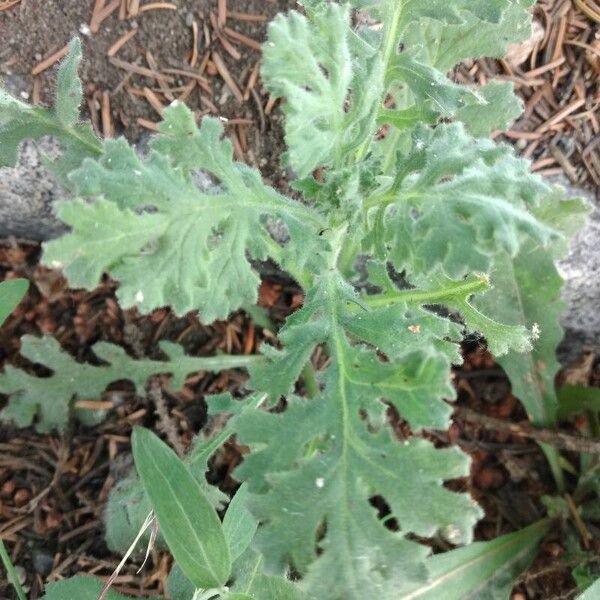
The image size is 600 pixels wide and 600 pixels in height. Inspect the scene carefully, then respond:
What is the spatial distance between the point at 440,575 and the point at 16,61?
1.93 meters

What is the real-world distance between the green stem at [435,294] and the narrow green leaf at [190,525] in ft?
1.88

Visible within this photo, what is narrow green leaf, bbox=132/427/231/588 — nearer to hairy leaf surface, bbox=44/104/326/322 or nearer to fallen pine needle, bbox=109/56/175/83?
hairy leaf surface, bbox=44/104/326/322

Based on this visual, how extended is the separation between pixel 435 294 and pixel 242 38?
1.02 metres

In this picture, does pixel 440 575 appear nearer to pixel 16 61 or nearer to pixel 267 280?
pixel 267 280

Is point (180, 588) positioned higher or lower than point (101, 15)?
lower

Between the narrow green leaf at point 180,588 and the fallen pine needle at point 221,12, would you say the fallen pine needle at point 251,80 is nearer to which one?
the fallen pine needle at point 221,12

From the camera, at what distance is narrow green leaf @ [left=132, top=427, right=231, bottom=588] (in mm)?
1687

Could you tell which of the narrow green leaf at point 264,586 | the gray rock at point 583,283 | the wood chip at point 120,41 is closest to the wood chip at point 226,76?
the wood chip at point 120,41

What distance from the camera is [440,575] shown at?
235cm

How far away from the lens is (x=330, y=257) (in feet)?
6.04

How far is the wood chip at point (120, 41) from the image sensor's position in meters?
2.35

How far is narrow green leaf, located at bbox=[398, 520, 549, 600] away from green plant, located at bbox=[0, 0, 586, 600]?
0.59m

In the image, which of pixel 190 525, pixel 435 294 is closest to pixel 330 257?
pixel 435 294

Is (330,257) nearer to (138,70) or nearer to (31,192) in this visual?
(138,70)
